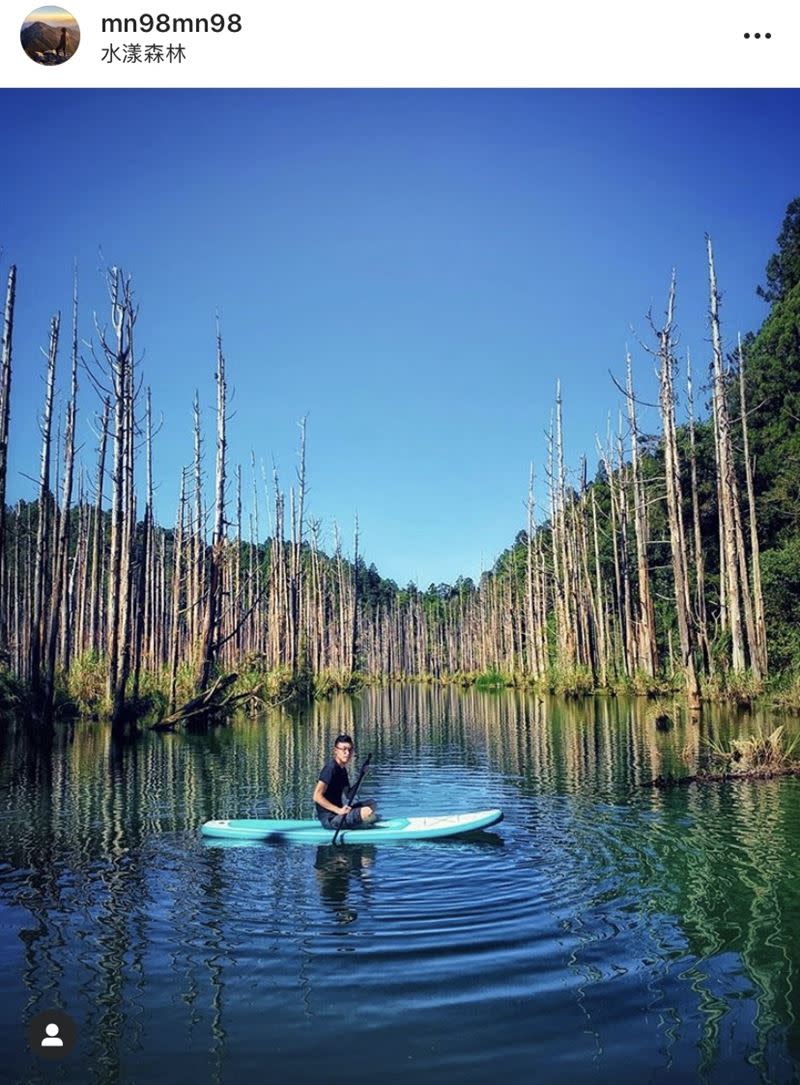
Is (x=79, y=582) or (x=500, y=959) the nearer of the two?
(x=500, y=959)

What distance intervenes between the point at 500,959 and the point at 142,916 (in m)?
2.87

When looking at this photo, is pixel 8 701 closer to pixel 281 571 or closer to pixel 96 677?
pixel 96 677

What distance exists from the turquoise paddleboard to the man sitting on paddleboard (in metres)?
0.14

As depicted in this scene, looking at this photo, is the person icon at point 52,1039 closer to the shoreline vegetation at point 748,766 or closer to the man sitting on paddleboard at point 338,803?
the man sitting on paddleboard at point 338,803

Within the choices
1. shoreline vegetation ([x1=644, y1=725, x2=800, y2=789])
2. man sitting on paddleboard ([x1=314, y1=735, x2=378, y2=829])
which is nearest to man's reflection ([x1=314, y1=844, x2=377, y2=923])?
man sitting on paddleboard ([x1=314, y1=735, x2=378, y2=829])

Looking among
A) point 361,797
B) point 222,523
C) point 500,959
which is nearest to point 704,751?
point 361,797

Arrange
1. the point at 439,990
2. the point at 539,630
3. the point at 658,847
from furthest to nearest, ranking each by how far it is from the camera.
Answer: the point at 539,630 < the point at 658,847 < the point at 439,990

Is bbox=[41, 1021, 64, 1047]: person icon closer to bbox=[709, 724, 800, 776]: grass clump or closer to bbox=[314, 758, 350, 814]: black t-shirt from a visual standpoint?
bbox=[314, 758, 350, 814]: black t-shirt

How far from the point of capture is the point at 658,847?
336 inches
